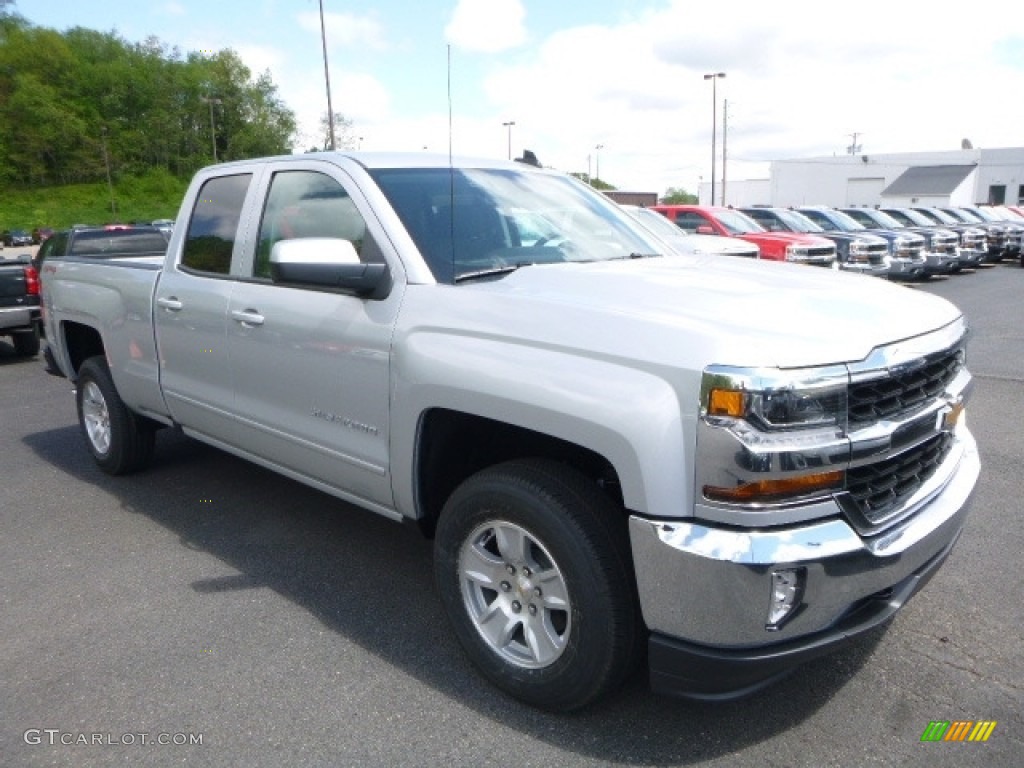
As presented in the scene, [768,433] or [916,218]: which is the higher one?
[916,218]

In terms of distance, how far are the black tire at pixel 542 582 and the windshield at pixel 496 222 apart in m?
0.93

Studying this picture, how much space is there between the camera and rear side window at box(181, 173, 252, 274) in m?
4.27

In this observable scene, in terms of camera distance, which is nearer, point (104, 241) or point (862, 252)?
point (104, 241)

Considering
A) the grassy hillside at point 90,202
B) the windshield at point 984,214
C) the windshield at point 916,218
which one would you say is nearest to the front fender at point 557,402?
the windshield at point 916,218

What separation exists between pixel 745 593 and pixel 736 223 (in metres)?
14.7

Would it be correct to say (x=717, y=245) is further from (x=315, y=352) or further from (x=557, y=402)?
(x=557, y=402)

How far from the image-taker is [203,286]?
432 centimetres

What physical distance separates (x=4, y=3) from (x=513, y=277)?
118815 mm

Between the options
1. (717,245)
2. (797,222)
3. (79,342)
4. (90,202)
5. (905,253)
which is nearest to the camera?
(79,342)

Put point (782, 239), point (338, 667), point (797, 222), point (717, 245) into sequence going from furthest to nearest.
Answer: point (797, 222) → point (782, 239) → point (717, 245) → point (338, 667)

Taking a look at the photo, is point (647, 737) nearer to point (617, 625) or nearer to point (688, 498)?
point (617, 625)

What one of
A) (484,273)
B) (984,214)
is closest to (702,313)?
(484,273)

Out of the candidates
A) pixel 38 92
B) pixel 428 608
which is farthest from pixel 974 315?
pixel 38 92

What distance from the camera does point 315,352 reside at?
11.5 ft
